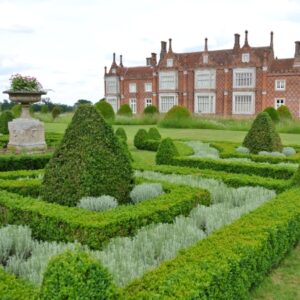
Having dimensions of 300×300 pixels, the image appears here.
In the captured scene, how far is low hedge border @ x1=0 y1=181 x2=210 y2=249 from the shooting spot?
4.82 meters

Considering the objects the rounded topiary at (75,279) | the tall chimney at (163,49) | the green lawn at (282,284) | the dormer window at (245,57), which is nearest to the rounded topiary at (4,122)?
the green lawn at (282,284)

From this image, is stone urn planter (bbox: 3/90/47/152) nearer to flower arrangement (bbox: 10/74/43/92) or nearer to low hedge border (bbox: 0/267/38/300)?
flower arrangement (bbox: 10/74/43/92)

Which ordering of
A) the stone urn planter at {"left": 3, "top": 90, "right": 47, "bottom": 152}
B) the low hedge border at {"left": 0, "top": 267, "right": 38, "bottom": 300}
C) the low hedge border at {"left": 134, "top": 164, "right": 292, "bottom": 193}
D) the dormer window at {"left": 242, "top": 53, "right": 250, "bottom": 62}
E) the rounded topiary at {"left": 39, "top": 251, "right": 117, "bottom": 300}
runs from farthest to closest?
the dormer window at {"left": 242, "top": 53, "right": 250, "bottom": 62}, the stone urn planter at {"left": 3, "top": 90, "right": 47, "bottom": 152}, the low hedge border at {"left": 134, "top": 164, "right": 292, "bottom": 193}, the low hedge border at {"left": 0, "top": 267, "right": 38, "bottom": 300}, the rounded topiary at {"left": 39, "top": 251, "right": 117, "bottom": 300}

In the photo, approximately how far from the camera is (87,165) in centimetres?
597

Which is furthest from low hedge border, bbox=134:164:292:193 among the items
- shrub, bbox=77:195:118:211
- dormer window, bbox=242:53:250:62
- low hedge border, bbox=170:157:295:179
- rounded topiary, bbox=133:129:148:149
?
dormer window, bbox=242:53:250:62

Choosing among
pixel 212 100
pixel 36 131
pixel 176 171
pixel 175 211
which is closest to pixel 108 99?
pixel 212 100

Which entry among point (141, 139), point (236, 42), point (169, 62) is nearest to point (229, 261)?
point (141, 139)

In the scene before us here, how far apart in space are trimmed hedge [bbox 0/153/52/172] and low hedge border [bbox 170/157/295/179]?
13.2 feet

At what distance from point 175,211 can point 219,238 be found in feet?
4.40

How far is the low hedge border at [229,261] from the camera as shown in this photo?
130 inches

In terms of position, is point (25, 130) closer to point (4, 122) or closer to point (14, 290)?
point (4, 122)

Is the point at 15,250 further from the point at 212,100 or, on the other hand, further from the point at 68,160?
the point at 212,100

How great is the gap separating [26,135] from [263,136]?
8704 mm

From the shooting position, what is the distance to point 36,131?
15.5 meters
